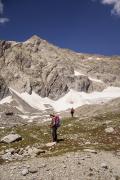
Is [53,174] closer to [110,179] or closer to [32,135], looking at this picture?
[110,179]

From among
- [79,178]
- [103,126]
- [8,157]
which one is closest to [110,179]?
[79,178]

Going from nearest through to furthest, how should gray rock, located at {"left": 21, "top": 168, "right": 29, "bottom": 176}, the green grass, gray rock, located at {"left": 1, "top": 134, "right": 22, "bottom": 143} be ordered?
gray rock, located at {"left": 21, "top": 168, "right": 29, "bottom": 176} < the green grass < gray rock, located at {"left": 1, "top": 134, "right": 22, "bottom": 143}

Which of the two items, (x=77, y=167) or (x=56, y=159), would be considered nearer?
(x=77, y=167)

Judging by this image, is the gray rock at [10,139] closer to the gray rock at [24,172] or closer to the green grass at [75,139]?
the green grass at [75,139]


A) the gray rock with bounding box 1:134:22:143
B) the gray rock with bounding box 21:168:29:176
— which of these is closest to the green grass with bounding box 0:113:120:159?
the gray rock with bounding box 1:134:22:143

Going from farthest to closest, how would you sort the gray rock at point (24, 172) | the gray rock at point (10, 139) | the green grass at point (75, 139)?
the gray rock at point (10, 139) < the green grass at point (75, 139) < the gray rock at point (24, 172)

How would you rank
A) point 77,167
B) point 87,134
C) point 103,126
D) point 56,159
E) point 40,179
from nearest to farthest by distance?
point 40,179
point 77,167
point 56,159
point 87,134
point 103,126

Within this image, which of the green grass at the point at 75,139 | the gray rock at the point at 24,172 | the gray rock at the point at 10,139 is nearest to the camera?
the gray rock at the point at 24,172

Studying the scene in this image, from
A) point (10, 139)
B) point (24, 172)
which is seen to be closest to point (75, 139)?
point (10, 139)

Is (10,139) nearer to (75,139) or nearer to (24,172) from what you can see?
(75,139)

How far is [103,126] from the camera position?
162 ft

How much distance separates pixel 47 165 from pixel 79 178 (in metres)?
3.48

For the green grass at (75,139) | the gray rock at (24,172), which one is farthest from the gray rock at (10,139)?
the gray rock at (24,172)

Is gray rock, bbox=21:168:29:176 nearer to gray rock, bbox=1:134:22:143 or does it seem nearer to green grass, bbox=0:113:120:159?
green grass, bbox=0:113:120:159
